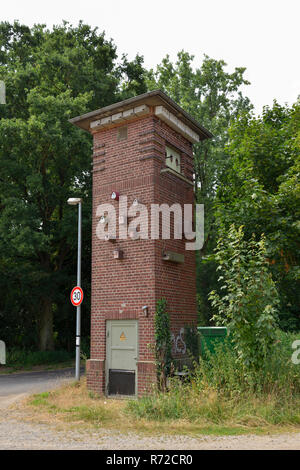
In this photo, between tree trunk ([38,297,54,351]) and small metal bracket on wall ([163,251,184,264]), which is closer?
small metal bracket on wall ([163,251,184,264])

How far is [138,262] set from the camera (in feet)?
42.7

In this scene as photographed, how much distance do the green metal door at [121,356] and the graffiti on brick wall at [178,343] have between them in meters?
1.15

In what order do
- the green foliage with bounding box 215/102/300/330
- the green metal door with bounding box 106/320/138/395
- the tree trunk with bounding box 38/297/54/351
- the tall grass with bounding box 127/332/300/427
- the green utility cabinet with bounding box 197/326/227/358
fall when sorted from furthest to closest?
the tree trunk with bounding box 38/297/54/351 → the green foliage with bounding box 215/102/300/330 → the green utility cabinet with bounding box 197/326/227/358 → the green metal door with bounding box 106/320/138/395 → the tall grass with bounding box 127/332/300/427

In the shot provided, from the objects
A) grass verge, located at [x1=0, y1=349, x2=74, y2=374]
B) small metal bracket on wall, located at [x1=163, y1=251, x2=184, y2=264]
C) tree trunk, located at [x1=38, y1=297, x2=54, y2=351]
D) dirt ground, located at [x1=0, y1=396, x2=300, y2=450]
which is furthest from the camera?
tree trunk, located at [x1=38, y1=297, x2=54, y2=351]

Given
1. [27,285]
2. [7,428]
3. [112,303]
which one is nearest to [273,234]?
[112,303]

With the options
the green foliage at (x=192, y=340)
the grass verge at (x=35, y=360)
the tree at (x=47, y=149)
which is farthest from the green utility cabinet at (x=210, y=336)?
the grass verge at (x=35, y=360)

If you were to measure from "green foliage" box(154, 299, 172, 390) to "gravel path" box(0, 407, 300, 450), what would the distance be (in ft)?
11.9

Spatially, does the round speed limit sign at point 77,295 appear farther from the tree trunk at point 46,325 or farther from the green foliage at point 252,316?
the tree trunk at point 46,325

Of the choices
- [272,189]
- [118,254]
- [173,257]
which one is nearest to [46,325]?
[118,254]

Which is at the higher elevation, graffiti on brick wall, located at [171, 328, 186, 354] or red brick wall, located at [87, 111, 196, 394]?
red brick wall, located at [87, 111, 196, 394]

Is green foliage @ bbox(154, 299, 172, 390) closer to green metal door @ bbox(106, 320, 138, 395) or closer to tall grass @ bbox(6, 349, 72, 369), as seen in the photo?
green metal door @ bbox(106, 320, 138, 395)

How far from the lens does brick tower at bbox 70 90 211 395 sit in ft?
41.7

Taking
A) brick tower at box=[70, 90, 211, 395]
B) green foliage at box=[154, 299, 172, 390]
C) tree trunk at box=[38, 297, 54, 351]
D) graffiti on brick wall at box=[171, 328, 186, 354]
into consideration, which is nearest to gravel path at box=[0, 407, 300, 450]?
green foliage at box=[154, 299, 172, 390]

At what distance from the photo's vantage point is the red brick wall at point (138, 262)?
1270 cm
